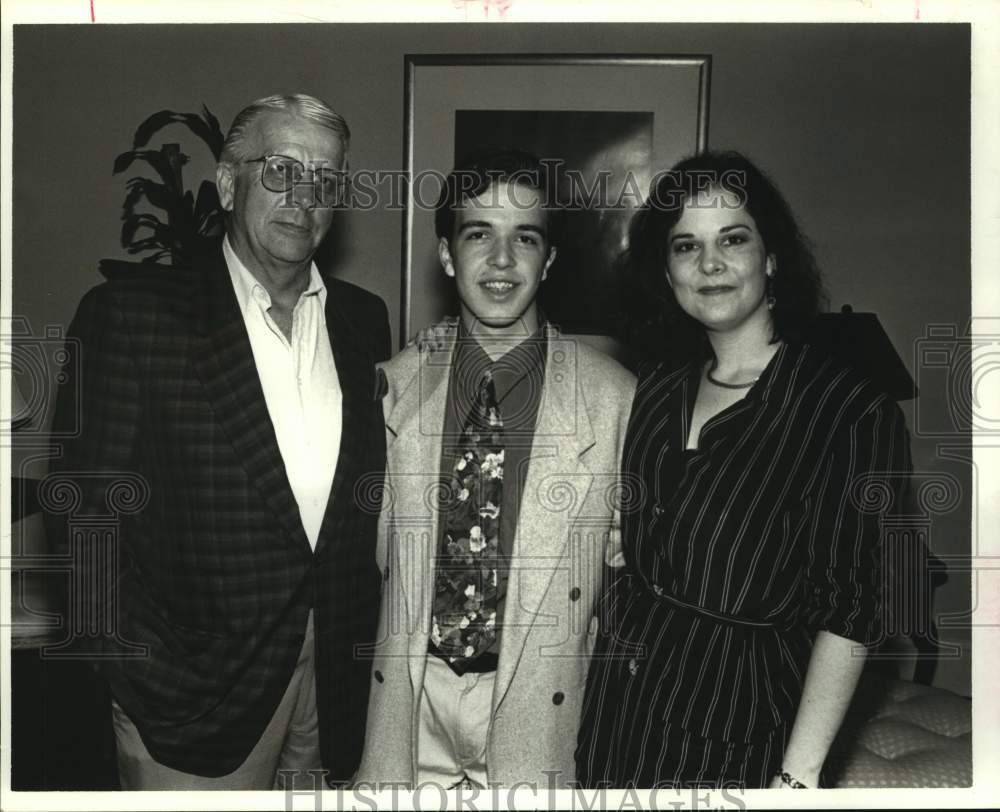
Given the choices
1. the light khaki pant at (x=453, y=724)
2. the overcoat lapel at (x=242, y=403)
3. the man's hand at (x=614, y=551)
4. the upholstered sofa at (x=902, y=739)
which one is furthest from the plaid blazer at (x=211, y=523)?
the upholstered sofa at (x=902, y=739)

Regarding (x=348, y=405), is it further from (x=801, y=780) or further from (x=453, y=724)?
(x=801, y=780)

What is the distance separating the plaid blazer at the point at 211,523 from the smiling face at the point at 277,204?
0.28ft

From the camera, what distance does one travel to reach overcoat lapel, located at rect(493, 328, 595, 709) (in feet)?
5.96

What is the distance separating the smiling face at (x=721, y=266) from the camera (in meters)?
1.81

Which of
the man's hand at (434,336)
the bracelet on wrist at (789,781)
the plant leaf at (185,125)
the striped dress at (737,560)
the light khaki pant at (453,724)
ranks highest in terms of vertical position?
the plant leaf at (185,125)

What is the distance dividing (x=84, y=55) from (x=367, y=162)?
0.64m

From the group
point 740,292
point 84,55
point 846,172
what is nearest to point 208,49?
point 84,55

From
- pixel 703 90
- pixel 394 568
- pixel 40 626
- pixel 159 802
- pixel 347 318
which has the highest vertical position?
pixel 703 90

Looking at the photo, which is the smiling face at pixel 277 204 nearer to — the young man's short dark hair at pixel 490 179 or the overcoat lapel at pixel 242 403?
the overcoat lapel at pixel 242 403

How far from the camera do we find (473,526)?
185 centimetres

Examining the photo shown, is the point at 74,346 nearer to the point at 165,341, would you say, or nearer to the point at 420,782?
the point at 165,341

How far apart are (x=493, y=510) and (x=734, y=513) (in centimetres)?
47

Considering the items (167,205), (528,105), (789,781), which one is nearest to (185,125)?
(167,205)
